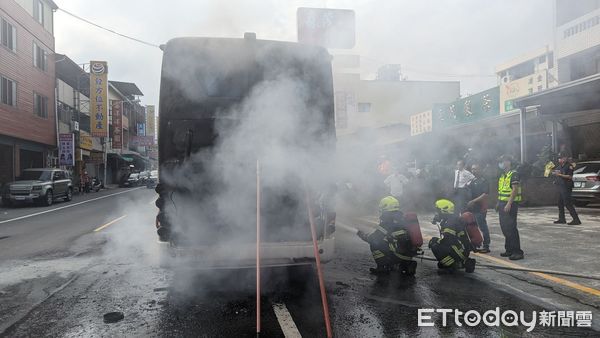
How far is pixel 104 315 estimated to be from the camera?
293 centimetres

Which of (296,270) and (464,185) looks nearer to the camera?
(296,270)

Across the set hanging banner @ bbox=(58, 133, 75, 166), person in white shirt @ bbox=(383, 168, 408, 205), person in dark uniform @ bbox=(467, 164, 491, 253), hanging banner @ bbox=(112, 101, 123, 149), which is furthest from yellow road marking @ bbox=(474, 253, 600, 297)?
hanging banner @ bbox=(112, 101, 123, 149)

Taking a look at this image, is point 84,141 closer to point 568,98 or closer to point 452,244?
point 568,98

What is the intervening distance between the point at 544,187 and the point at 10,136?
17670 millimetres

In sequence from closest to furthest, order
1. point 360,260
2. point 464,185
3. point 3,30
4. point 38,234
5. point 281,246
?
point 281,246 → point 360,260 → point 464,185 → point 38,234 → point 3,30

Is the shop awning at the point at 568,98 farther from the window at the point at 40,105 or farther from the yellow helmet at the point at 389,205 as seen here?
the window at the point at 40,105

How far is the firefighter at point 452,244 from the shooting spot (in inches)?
154

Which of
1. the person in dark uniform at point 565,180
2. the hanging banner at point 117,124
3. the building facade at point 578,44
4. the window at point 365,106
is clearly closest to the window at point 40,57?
the hanging banner at point 117,124

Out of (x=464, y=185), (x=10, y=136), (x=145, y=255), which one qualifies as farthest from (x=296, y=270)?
(x=10, y=136)

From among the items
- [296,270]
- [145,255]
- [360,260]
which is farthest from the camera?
[145,255]

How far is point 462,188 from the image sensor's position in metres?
5.51

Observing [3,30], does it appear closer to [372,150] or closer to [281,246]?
[372,150]

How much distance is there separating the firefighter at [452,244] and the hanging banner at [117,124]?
26.1 meters

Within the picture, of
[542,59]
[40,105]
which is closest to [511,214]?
[40,105]
